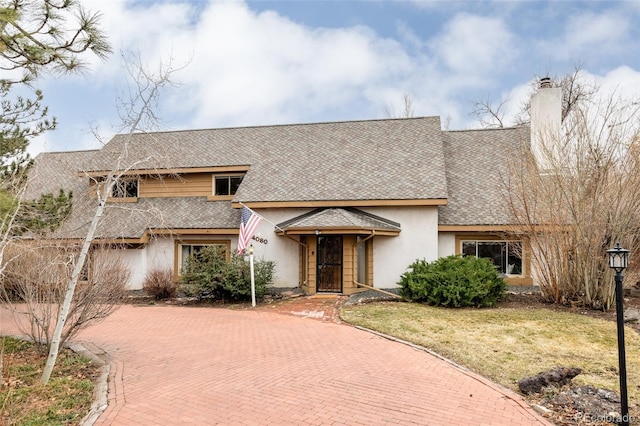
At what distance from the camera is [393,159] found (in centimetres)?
1752

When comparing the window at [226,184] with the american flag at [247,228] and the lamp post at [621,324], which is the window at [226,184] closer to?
the american flag at [247,228]

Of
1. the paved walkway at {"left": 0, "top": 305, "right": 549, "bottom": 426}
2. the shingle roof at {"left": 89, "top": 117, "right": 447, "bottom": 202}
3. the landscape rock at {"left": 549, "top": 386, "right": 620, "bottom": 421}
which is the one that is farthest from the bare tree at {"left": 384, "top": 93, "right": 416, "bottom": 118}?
the landscape rock at {"left": 549, "top": 386, "right": 620, "bottom": 421}

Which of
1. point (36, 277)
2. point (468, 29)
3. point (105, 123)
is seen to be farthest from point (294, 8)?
point (36, 277)

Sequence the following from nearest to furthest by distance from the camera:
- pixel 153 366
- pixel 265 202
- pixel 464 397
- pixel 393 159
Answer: pixel 464 397
pixel 153 366
pixel 265 202
pixel 393 159

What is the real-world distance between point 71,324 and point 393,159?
13.0 m

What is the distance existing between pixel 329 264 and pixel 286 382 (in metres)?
9.01

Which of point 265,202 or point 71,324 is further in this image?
point 265,202

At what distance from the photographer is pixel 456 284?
12398 millimetres

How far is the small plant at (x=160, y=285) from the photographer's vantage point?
49.8ft

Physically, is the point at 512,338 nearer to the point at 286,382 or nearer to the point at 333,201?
the point at 286,382

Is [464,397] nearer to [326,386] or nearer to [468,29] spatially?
[326,386]

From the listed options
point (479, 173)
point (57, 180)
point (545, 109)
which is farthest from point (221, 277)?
point (545, 109)

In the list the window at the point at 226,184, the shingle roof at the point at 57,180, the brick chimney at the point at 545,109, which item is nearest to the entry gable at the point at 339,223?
the window at the point at 226,184

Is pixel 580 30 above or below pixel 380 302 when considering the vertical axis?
above
